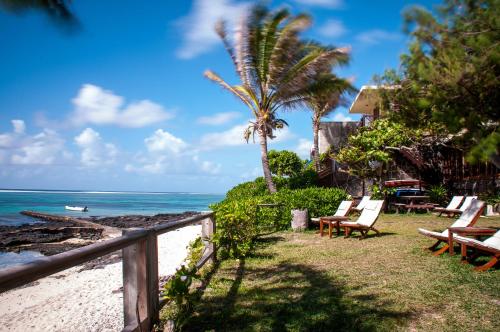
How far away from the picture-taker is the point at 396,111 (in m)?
6.20

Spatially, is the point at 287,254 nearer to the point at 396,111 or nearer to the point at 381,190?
the point at 396,111

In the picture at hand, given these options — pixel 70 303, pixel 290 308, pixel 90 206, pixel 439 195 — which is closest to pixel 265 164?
pixel 439 195

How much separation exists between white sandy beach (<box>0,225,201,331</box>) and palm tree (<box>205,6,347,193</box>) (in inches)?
307

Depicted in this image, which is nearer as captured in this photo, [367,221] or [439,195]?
[367,221]

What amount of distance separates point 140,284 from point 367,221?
724 cm

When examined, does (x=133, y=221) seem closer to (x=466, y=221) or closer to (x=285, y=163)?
(x=285, y=163)

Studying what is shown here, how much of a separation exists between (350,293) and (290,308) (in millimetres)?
940

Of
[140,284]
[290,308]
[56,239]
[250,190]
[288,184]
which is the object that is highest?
[288,184]

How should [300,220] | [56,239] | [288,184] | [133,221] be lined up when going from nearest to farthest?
[300,220] → [56,239] → [288,184] → [133,221]

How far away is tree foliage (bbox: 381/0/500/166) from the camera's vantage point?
4312mm

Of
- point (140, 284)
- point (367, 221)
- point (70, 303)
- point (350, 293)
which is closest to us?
point (140, 284)

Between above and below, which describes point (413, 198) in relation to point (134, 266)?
above

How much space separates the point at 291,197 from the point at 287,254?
4438mm

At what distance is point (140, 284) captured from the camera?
11.3 ft
